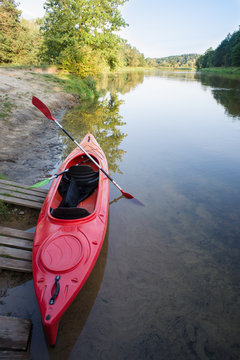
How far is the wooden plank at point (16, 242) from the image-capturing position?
2.79m

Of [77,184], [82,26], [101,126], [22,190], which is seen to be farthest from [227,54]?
[22,190]

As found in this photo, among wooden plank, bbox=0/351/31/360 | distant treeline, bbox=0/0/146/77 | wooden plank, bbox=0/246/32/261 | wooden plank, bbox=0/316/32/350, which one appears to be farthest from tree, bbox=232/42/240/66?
wooden plank, bbox=0/351/31/360

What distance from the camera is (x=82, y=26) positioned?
18.2 meters

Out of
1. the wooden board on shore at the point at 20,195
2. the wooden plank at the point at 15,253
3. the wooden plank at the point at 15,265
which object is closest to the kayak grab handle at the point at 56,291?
the wooden plank at the point at 15,265

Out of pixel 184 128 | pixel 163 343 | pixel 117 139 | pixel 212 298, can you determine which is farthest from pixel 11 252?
pixel 184 128

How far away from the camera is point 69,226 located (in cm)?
279

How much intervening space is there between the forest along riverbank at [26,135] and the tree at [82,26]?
25.5ft

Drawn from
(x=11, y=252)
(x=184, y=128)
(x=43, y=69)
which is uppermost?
(x=43, y=69)

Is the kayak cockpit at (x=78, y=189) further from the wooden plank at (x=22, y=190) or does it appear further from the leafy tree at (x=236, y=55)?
the leafy tree at (x=236, y=55)

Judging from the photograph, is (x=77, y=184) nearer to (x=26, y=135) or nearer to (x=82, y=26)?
(x=26, y=135)

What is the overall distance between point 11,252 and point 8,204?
4.01 feet

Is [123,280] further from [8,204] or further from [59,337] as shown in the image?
[8,204]

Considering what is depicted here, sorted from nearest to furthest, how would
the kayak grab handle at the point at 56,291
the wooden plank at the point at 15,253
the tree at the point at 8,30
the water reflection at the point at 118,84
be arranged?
the kayak grab handle at the point at 56,291
the wooden plank at the point at 15,253
the water reflection at the point at 118,84
the tree at the point at 8,30

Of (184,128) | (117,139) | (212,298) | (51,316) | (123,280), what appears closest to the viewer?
(51,316)
